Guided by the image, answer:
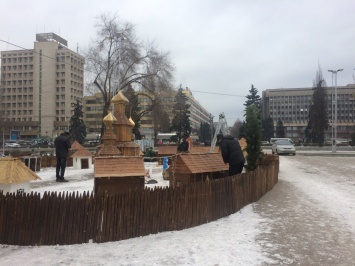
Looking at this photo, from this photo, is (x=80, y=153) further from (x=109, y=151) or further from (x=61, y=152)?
(x=109, y=151)

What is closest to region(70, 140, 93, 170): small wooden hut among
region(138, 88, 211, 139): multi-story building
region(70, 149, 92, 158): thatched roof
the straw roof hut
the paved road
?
region(70, 149, 92, 158): thatched roof

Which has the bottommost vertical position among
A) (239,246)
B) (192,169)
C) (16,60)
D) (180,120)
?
(239,246)

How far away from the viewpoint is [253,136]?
12.6m

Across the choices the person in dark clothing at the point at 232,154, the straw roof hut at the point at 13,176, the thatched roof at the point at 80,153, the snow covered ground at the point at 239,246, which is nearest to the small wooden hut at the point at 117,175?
the straw roof hut at the point at 13,176

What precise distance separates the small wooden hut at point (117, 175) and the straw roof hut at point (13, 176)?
174 cm

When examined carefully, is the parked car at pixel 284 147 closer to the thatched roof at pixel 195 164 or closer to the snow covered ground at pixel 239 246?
the thatched roof at pixel 195 164

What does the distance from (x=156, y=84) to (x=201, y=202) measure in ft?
106

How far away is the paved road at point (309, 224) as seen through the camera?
5.11m

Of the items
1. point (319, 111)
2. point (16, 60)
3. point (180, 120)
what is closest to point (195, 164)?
point (180, 120)

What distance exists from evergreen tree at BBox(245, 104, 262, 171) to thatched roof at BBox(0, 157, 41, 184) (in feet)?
25.8

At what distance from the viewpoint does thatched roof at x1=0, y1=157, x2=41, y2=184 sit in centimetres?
779

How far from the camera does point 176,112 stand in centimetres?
6494

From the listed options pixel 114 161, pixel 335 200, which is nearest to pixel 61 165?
pixel 114 161

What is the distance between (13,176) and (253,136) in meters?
8.52
